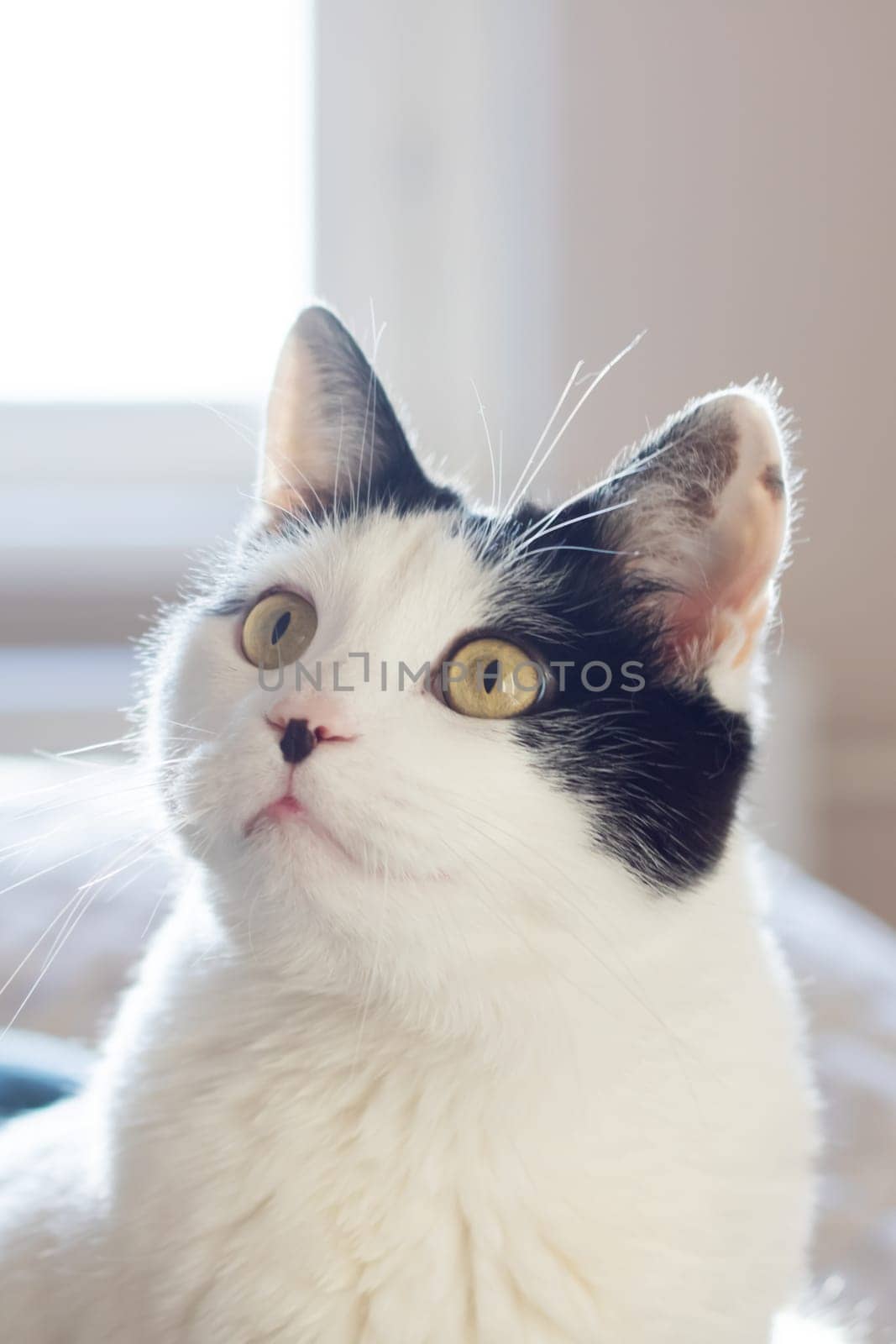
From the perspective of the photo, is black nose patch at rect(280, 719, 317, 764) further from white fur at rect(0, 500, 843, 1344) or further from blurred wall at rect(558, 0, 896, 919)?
blurred wall at rect(558, 0, 896, 919)

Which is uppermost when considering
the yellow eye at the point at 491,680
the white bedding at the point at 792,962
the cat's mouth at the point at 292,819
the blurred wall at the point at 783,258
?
the blurred wall at the point at 783,258

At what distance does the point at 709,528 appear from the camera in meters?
0.68

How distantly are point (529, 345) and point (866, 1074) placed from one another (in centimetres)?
167

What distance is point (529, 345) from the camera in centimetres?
238

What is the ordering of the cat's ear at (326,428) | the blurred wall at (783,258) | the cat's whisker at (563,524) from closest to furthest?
the cat's whisker at (563,524) → the cat's ear at (326,428) → the blurred wall at (783,258)

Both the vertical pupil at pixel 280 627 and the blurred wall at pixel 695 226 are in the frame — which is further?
the blurred wall at pixel 695 226

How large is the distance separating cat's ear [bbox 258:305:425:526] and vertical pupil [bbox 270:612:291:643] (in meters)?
0.13

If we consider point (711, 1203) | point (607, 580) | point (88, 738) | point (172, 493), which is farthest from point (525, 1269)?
point (172, 493)

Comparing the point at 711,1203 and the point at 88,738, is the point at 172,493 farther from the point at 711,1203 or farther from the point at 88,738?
the point at 711,1203

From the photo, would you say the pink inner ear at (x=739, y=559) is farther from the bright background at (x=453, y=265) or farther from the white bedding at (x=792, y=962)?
the bright background at (x=453, y=265)

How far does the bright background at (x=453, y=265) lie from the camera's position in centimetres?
218

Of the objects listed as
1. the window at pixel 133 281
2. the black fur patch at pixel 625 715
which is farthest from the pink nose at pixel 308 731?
the window at pixel 133 281

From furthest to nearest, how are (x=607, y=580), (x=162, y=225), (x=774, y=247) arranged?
(x=162, y=225) → (x=774, y=247) → (x=607, y=580)

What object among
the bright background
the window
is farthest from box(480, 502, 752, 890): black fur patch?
the window
